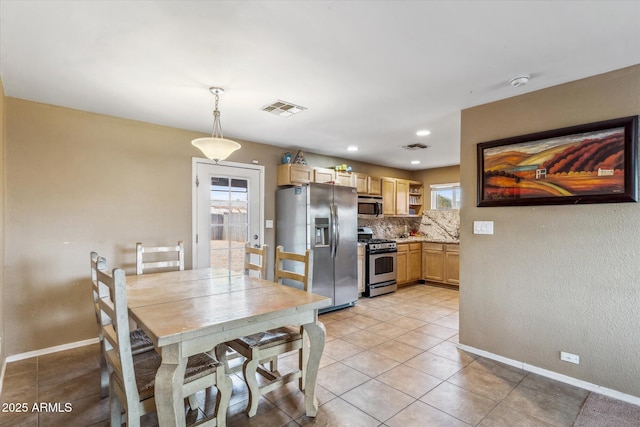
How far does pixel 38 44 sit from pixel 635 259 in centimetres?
419

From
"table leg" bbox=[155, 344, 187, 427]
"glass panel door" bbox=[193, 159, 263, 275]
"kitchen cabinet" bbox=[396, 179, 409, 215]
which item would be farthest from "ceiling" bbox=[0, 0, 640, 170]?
"kitchen cabinet" bbox=[396, 179, 409, 215]

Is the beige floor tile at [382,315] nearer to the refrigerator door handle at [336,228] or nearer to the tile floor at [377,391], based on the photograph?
the tile floor at [377,391]

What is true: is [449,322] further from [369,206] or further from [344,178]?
[344,178]

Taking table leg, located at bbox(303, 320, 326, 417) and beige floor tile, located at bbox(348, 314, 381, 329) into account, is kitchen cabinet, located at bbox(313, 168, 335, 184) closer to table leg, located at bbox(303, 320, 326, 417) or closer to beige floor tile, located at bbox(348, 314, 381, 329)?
beige floor tile, located at bbox(348, 314, 381, 329)

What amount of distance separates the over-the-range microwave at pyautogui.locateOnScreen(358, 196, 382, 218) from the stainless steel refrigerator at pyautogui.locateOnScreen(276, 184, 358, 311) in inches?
37.1

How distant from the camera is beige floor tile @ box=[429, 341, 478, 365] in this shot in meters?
2.86

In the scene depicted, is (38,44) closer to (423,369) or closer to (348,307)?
(423,369)

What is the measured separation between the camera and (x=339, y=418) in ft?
6.57

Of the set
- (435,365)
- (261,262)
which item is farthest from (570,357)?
(261,262)

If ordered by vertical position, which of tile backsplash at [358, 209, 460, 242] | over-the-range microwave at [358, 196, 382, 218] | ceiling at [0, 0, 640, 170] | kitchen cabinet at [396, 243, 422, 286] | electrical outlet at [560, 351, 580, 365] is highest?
ceiling at [0, 0, 640, 170]

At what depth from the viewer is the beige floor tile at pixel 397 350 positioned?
2906mm

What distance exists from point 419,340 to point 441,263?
2.91m

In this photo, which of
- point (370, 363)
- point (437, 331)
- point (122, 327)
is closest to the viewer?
point (122, 327)

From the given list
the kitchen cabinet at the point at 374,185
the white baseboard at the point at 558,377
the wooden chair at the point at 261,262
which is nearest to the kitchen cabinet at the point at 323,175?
the kitchen cabinet at the point at 374,185
